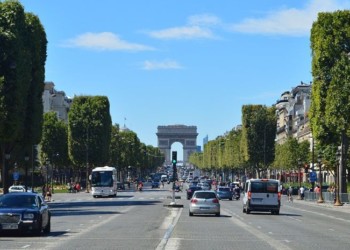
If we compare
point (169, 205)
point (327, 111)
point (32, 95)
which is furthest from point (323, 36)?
point (32, 95)

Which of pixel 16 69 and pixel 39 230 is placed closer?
pixel 39 230

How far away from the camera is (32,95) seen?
72.2 m

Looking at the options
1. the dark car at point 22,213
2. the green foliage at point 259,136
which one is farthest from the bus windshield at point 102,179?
the dark car at point 22,213

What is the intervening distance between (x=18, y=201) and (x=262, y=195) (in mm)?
27415

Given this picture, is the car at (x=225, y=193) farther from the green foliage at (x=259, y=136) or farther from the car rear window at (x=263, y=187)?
the green foliage at (x=259, y=136)

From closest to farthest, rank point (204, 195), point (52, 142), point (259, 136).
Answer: point (204, 195) → point (52, 142) → point (259, 136)

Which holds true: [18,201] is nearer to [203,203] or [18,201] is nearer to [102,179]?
[203,203]

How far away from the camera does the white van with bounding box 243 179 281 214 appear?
181 ft

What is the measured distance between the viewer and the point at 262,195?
55.9 m

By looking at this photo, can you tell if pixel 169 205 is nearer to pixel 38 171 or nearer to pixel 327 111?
pixel 327 111

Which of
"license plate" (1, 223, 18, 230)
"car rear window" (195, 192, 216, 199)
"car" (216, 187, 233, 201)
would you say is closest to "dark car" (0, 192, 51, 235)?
"license plate" (1, 223, 18, 230)

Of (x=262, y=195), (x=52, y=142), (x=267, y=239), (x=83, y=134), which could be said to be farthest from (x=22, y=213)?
(x=52, y=142)

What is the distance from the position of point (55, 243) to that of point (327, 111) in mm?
47901

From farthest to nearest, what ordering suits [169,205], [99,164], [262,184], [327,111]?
1. [99,164]
2. [327,111]
3. [169,205]
4. [262,184]
